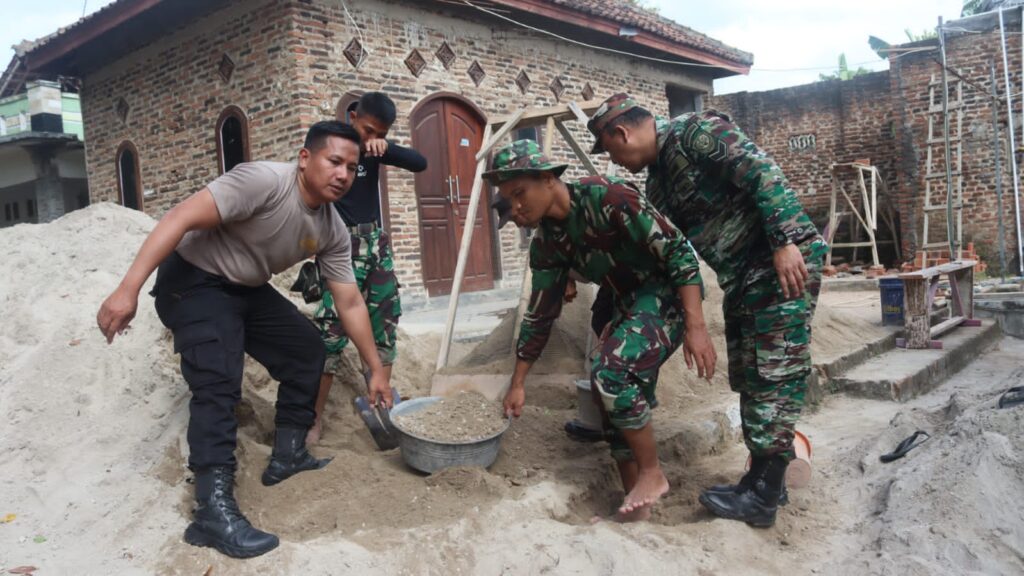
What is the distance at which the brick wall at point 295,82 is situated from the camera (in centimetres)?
788

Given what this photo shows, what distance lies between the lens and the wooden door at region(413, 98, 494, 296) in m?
9.02

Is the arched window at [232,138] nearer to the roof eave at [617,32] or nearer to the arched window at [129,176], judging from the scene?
the arched window at [129,176]

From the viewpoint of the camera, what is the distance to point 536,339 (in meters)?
2.96

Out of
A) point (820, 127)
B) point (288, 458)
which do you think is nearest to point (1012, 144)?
point (820, 127)

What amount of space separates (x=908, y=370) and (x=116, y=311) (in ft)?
17.5

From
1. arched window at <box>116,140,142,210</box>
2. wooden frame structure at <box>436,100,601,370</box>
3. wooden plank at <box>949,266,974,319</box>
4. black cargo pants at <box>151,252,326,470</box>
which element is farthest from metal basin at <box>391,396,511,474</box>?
arched window at <box>116,140,142,210</box>

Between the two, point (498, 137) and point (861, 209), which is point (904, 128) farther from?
point (498, 137)

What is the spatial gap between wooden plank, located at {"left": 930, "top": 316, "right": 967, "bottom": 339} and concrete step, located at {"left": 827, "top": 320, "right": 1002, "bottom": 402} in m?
0.07

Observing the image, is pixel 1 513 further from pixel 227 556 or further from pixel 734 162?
pixel 734 162

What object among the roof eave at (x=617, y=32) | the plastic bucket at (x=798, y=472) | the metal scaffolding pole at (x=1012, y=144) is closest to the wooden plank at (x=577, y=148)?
the plastic bucket at (x=798, y=472)

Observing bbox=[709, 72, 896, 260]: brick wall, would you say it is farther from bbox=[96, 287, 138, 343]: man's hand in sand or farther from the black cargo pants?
bbox=[96, 287, 138, 343]: man's hand in sand

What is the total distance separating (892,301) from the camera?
7.15m

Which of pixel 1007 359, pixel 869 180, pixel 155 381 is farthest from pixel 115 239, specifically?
pixel 869 180

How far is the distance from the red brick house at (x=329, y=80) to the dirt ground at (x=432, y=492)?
449 cm
